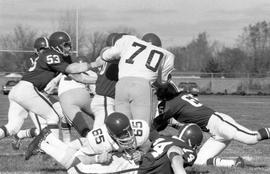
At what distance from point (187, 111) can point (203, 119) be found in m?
0.22

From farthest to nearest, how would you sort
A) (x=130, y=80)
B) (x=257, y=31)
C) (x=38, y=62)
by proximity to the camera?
1. (x=257, y=31)
2. (x=38, y=62)
3. (x=130, y=80)

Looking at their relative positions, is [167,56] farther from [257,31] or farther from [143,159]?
[257,31]

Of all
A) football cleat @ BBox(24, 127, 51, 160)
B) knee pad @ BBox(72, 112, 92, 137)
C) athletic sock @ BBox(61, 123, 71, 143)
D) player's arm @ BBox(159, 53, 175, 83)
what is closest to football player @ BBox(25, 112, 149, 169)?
football cleat @ BBox(24, 127, 51, 160)

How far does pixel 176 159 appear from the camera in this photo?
478 centimetres

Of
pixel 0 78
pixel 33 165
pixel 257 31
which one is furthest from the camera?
pixel 257 31

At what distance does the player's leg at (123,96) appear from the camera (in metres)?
→ 5.74

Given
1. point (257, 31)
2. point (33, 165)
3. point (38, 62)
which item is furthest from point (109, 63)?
point (257, 31)

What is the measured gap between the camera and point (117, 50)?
Result: 603cm

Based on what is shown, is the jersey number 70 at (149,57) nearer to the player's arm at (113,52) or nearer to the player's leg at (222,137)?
the player's arm at (113,52)

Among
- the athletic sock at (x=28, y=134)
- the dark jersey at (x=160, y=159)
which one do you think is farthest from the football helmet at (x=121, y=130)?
the athletic sock at (x=28, y=134)

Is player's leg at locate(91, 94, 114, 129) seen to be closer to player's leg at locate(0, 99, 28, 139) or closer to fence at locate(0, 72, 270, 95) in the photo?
player's leg at locate(0, 99, 28, 139)

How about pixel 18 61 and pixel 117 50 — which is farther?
pixel 18 61

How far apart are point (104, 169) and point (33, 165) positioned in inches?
70.5

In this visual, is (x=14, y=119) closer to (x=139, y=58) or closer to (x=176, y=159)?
(x=139, y=58)
